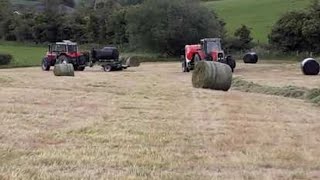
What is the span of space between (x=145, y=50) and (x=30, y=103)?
164 feet

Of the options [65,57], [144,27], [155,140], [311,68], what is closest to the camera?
[155,140]

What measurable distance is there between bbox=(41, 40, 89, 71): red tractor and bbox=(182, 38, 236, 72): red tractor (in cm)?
647

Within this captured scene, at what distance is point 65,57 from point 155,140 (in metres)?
29.9

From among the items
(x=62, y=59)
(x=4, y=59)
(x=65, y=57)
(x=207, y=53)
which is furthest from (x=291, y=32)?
(x=62, y=59)

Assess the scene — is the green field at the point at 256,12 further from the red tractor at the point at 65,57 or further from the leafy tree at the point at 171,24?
the red tractor at the point at 65,57

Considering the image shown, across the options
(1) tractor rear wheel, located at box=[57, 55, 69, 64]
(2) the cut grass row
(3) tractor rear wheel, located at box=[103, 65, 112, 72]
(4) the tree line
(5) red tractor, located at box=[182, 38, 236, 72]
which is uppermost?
(4) the tree line

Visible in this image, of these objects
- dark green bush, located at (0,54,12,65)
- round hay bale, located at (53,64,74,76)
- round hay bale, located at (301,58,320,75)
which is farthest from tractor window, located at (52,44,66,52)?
round hay bale, located at (301,58,320,75)

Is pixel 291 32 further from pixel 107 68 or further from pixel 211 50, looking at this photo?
pixel 211 50

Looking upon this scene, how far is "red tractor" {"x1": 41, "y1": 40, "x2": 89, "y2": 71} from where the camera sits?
38281 mm

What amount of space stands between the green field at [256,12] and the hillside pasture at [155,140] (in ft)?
188

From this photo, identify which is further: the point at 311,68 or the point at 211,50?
the point at 211,50

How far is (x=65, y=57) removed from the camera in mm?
38406

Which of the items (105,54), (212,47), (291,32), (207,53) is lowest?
(105,54)

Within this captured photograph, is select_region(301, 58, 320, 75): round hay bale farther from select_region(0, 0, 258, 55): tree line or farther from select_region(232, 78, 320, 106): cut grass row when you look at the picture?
select_region(0, 0, 258, 55): tree line
